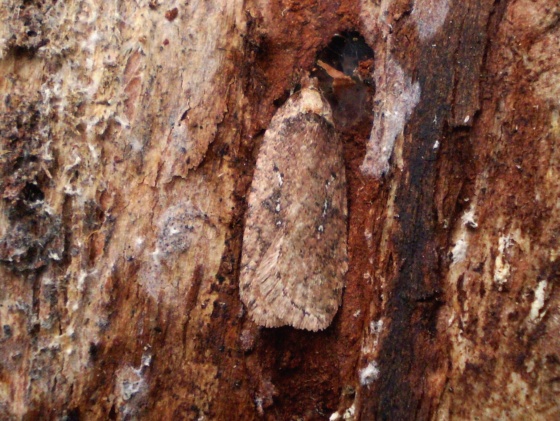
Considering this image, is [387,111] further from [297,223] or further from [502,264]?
[502,264]

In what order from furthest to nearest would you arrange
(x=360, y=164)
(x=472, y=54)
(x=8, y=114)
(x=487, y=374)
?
(x=360, y=164)
(x=8, y=114)
(x=472, y=54)
(x=487, y=374)

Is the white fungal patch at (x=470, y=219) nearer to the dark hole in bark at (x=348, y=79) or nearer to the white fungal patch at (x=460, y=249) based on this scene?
the white fungal patch at (x=460, y=249)

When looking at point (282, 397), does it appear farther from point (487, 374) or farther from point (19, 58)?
point (19, 58)

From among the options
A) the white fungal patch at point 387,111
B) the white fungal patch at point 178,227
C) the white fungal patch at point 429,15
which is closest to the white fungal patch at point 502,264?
the white fungal patch at point 387,111

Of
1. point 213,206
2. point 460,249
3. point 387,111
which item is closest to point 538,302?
point 460,249

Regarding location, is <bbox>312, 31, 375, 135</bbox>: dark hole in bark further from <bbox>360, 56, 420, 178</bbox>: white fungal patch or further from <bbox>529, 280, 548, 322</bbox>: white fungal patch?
<bbox>529, 280, 548, 322</bbox>: white fungal patch

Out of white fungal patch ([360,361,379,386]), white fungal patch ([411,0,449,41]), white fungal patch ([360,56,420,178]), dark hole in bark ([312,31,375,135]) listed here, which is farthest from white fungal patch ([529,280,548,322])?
white fungal patch ([411,0,449,41])

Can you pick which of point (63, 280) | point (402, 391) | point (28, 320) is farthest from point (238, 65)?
point (402, 391)
